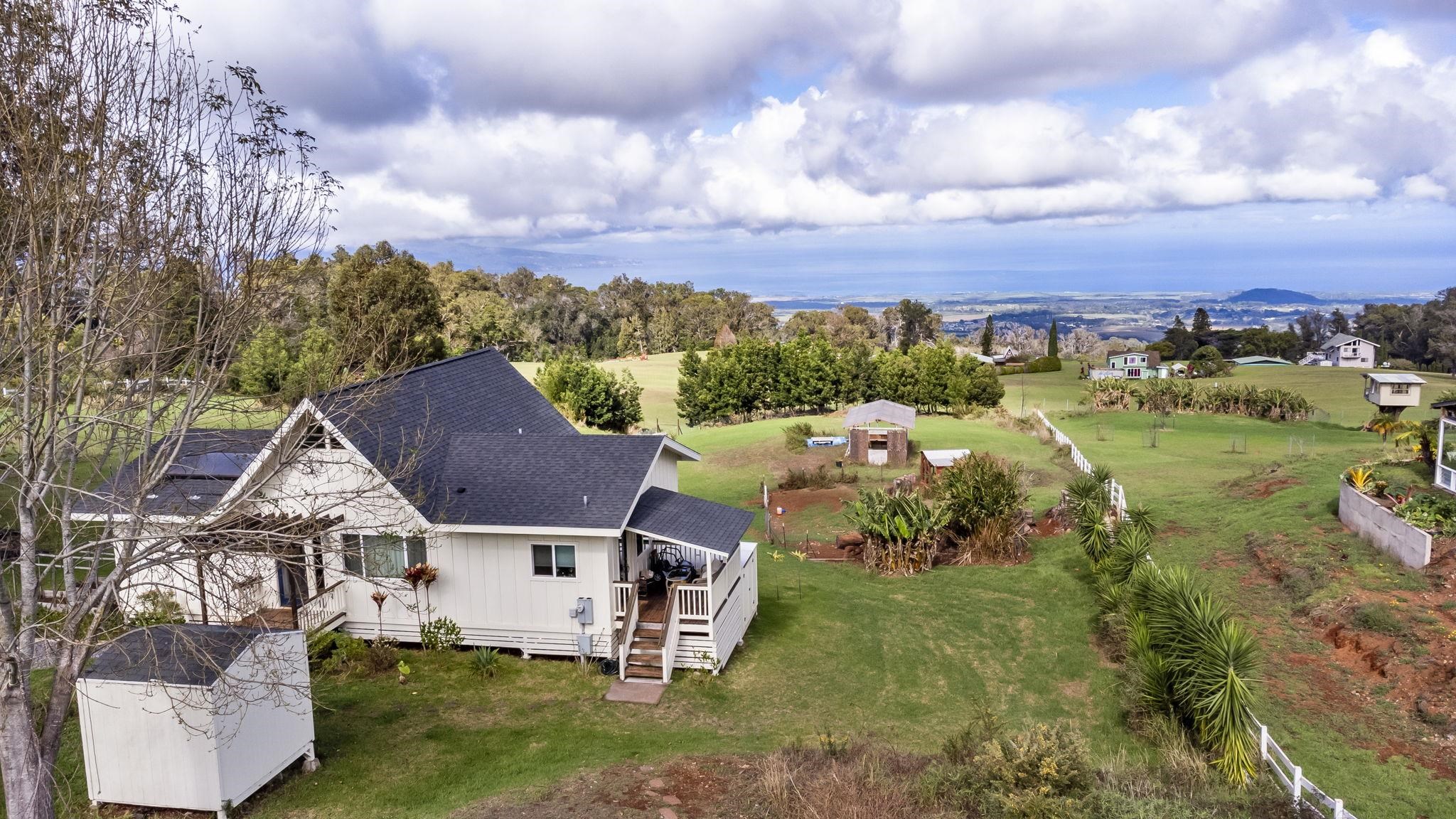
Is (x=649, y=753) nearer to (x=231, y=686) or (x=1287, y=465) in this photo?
(x=231, y=686)

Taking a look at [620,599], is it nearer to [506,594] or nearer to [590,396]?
[506,594]

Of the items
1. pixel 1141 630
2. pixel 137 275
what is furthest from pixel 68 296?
pixel 1141 630

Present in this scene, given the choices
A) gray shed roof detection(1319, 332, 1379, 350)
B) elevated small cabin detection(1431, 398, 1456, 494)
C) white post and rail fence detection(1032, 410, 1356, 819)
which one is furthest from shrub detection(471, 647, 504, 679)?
gray shed roof detection(1319, 332, 1379, 350)

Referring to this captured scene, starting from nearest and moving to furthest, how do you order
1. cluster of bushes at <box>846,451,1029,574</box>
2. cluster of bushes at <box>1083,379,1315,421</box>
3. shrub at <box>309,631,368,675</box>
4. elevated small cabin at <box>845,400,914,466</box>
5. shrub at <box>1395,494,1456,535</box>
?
1. shrub at <box>309,631,368,675</box>
2. shrub at <box>1395,494,1456,535</box>
3. cluster of bushes at <box>846,451,1029,574</box>
4. elevated small cabin at <box>845,400,914,466</box>
5. cluster of bushes at <box>1083,379,1315,421</box>

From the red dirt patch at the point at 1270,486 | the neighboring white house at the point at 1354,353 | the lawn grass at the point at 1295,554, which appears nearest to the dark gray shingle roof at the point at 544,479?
the lawn grass at the point at 1295,554

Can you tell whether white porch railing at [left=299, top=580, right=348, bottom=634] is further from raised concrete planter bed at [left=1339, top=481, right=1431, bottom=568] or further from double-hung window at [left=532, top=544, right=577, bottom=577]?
raised concrete planter bed at [left=1339, top=481, right=1431, bottom=568]

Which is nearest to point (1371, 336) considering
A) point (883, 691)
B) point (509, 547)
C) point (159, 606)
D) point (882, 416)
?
point (882, 416)

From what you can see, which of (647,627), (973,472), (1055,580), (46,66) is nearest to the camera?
(46,66)
